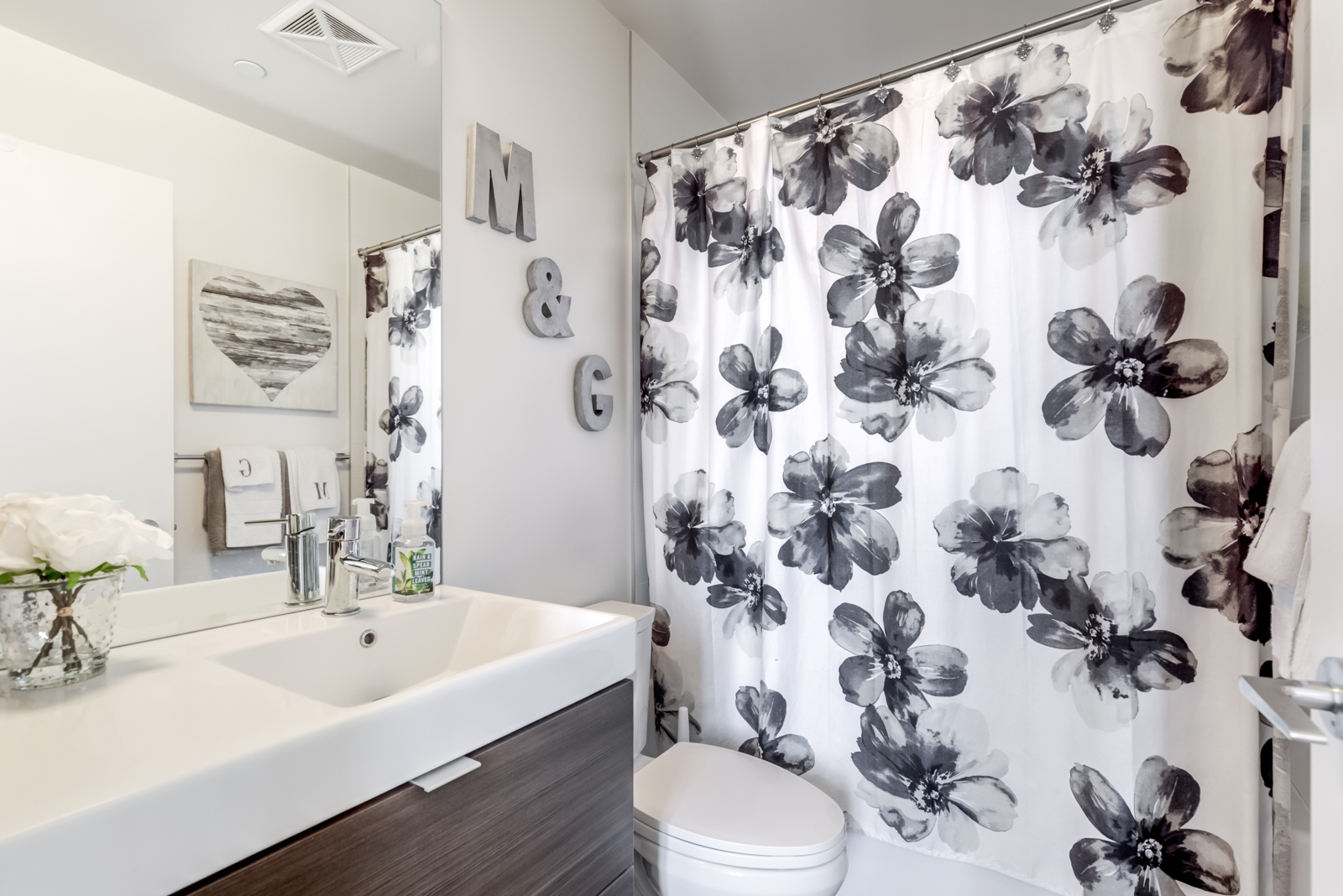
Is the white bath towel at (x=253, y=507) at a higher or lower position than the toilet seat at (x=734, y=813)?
higher

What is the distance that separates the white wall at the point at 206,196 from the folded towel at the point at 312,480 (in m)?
0.02

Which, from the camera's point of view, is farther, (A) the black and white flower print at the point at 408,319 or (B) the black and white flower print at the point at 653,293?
(B) the black and white flower print at the point at 653,293

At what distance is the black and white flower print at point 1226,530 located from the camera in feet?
3.56

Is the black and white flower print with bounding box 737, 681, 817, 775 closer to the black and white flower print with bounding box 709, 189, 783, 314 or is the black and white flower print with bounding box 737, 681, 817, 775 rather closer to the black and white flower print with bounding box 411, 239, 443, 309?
the black and white flower print with bounding box 709, 189, 783, 314

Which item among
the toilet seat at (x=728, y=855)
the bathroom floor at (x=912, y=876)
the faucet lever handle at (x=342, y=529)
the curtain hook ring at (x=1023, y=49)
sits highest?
the curtain hook ring at (x=1023, y=49)

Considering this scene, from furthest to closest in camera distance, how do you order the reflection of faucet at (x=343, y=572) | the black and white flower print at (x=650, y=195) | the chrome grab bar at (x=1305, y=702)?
the black and white flower print at (x=650, y=195) < the reflection of faucet at (x=343, y=572) < the chrome grab bar at (x=1305, y=702)

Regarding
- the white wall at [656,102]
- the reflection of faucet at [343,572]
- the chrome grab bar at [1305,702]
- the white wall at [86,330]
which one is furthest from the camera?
the white wall at [656,102]

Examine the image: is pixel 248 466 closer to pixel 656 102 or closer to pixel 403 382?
pixel 403 382

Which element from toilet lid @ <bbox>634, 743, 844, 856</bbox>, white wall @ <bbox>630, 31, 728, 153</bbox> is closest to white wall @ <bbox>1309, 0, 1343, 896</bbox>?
toilet lid @ <bbox>634, 743, 844, 856</bbox>

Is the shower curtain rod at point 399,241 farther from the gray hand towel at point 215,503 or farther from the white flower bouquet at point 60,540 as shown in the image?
the white flower bouquet at point 60,540

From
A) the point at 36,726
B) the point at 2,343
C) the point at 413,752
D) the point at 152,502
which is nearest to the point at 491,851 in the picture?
the point at 413,752

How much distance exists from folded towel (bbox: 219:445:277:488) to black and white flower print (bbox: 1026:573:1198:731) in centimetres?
147

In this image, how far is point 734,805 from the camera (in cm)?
127

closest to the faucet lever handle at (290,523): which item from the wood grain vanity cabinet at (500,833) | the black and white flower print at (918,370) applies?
the wood grain vanity cabinet at (500,833)
